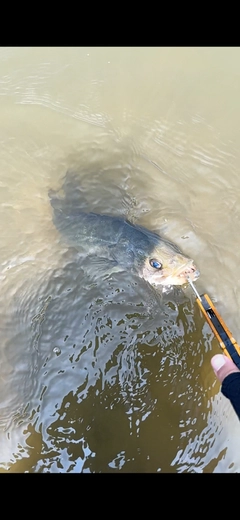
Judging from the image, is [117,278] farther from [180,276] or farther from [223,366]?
[223,366]

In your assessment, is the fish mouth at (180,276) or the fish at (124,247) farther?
the fish at (124,247)

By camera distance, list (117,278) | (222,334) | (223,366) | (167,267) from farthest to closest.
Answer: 1. (117,278)
2. (167,267)
3. (222,334)
4. (223,366)

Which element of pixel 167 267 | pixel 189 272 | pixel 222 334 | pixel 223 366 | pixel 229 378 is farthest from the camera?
pixel 167 267

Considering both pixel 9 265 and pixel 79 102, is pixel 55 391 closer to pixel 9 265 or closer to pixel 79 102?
pixel 9 265

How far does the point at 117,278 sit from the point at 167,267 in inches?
27.2

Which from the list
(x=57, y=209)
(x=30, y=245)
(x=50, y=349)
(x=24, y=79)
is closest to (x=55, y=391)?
(x=50, y=349)

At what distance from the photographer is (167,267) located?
4.42m

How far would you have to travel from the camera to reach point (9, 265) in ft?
16.5

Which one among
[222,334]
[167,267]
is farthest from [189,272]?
[222,334]

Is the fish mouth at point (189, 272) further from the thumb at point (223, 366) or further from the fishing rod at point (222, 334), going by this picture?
the thumb at point (223, 366)

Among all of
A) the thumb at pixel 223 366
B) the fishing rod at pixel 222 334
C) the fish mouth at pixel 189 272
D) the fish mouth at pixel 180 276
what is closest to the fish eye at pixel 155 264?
the fish mouth at pixel 180 276

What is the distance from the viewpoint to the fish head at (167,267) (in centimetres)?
433

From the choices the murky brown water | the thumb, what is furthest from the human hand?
the murky brown water

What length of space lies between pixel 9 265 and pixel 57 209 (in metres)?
1.06
